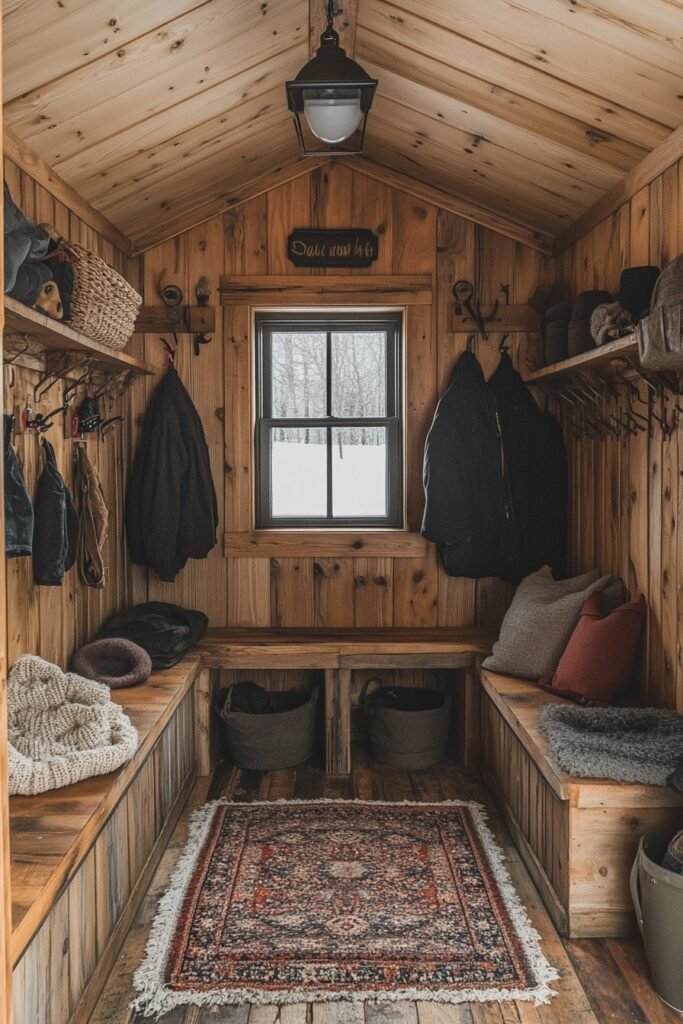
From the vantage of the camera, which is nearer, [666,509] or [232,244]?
[666,509]

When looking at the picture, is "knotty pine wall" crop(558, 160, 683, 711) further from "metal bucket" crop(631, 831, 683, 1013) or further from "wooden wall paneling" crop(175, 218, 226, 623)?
"wooden wall paneling" crop(175, 218, 226, 623)

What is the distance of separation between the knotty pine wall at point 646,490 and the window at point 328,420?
96cm

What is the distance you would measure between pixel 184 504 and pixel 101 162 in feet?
4.75

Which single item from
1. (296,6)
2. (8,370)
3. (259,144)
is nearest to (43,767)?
(8,370)

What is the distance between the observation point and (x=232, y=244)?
4.02 m

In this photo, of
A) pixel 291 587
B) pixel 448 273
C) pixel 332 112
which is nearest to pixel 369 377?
pixel 448 273

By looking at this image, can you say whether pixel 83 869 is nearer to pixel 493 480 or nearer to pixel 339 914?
pixel 339 914

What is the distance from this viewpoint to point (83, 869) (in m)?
2.09

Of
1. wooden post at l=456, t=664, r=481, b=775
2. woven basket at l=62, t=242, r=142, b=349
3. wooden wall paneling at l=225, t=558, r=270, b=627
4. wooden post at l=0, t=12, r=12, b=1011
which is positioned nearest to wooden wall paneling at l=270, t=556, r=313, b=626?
wooden wall paneling at l=225, t=558, r=270, b=627

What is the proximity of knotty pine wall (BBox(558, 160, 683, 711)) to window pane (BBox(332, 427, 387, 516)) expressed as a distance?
3.19ft

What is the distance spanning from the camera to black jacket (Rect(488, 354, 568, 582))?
3.86 meters

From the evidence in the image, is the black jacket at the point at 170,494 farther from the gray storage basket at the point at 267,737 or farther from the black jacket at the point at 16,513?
the black jacket at the point at 16,513

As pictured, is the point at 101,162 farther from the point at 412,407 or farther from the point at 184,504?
the point at 412,407

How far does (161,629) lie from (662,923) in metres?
2.17
